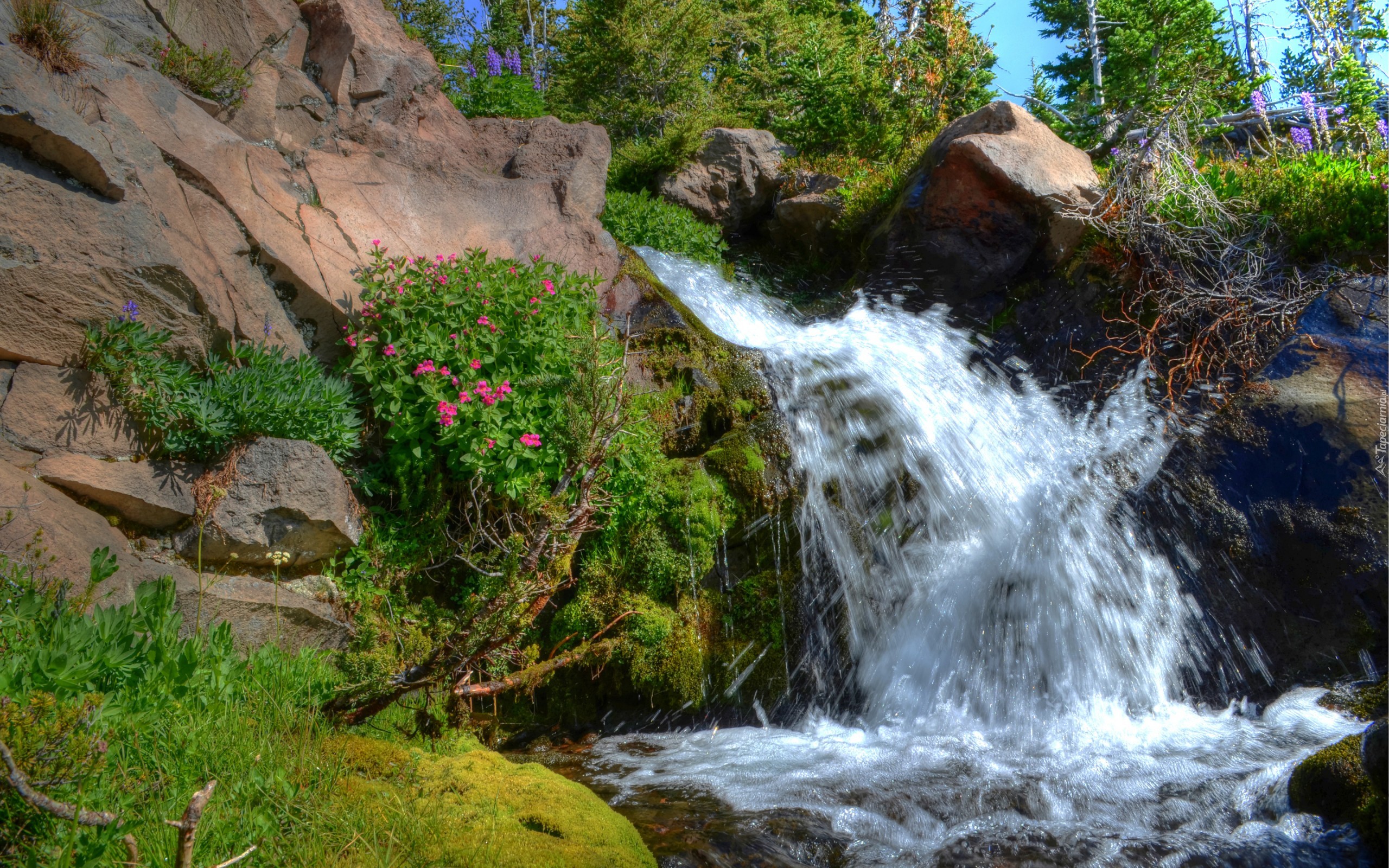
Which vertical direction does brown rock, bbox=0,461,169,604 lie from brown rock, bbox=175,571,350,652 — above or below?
above

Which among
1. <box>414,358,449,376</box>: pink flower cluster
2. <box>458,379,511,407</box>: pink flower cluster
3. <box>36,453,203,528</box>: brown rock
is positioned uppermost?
<box>414,358,449,376</box>: pink flower cluster

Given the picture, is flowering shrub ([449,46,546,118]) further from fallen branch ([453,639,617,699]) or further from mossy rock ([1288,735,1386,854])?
mossy rock ([1288,735,1386,854])

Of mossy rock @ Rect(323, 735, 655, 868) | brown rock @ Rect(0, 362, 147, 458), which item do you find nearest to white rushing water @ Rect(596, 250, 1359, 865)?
mossy rock @ Rect(323, 735, 655, 868)

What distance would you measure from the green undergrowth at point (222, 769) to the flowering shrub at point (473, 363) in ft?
6.55

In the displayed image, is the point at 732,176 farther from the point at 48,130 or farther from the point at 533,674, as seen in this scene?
the point at 533,674

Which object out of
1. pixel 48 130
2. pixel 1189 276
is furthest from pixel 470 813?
pixel 1189 276

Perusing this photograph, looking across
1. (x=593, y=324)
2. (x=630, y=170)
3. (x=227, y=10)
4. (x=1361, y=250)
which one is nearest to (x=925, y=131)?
(x=630, y=170)

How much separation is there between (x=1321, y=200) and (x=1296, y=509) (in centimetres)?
299

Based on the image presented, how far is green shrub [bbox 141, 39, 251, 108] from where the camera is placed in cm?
657

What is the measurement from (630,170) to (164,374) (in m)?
7.90

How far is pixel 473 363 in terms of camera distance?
5.59 meters

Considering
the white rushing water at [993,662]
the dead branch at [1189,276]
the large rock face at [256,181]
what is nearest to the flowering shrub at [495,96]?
the large rock face at [256,181]

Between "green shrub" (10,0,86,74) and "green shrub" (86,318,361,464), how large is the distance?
1.97 meters

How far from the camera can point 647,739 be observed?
529 centimetres
